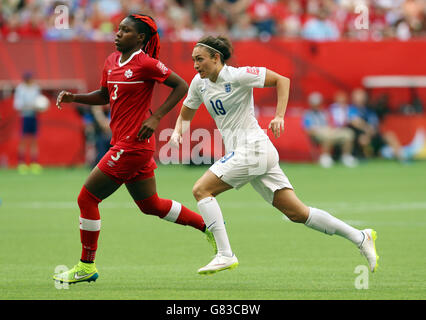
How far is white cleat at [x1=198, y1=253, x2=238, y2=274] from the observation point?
7926mm

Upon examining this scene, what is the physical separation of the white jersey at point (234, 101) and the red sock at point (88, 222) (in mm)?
1403

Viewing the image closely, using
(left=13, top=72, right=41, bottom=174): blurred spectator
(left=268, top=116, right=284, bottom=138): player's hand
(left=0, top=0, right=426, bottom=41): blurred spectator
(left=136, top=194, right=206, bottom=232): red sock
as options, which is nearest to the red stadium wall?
(left=0, top=0, right=426, bottom=41): blurred spectator

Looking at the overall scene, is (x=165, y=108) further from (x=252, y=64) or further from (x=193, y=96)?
(x=252, y=64)

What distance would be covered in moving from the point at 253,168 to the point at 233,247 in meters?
2.91

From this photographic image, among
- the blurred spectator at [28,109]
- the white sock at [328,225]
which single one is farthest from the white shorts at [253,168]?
the blurred spectator at [28,109]

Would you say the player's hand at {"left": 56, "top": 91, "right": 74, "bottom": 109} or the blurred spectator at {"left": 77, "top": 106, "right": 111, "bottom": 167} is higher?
the player's hand at {"left": 56, "top": 91, "right": 74, "bottom": 109}

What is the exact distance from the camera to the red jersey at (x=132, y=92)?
→ 319 inches

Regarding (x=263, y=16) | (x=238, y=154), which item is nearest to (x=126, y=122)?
(x=238, y=154)

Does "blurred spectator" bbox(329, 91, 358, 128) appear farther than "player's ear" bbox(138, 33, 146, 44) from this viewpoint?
Yes

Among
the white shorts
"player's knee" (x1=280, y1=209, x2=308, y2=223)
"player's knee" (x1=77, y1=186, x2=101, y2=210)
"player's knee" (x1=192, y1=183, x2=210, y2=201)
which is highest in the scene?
the white shorts

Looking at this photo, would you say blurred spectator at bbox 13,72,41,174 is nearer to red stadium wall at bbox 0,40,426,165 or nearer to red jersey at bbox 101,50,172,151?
red stadium wall at bbox 0,40,426,165

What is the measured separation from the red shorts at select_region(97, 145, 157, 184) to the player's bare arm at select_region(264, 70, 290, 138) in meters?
1.27

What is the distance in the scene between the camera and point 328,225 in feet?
27.0

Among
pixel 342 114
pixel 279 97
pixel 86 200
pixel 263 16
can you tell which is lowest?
pixel 342 114
